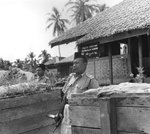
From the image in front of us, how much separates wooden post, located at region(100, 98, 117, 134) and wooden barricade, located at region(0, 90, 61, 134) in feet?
6.86

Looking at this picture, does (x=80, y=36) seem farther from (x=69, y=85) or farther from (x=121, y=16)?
(x=69, y=85)

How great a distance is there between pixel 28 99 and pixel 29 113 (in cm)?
21

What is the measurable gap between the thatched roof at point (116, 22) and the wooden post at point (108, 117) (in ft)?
23.6

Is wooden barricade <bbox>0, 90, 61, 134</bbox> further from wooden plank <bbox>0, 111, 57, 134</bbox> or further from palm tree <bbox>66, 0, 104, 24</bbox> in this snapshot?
palm tree <bbox>66, 0, 104, 24</bbox>

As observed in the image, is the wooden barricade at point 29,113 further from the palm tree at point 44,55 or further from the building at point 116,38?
the palm tree at point 44,55

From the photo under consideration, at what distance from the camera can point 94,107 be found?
2002mm

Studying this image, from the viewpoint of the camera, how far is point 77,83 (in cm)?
347

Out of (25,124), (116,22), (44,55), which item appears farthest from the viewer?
(44,55)

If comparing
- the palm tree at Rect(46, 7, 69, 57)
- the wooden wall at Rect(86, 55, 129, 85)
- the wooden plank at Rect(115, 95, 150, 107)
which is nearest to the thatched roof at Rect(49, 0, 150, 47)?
the wooden wall at Rect(86, 55, 129, 85)

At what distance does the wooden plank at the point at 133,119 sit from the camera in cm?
167

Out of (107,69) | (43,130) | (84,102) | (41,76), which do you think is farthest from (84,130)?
(107,69)

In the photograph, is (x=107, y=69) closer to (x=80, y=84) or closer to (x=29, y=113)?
Result: (x=29, y=113)

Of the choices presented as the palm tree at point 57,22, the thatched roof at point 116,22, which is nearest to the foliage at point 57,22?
the palm tree at point 57,22

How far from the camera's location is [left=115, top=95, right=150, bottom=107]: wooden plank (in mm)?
1669
